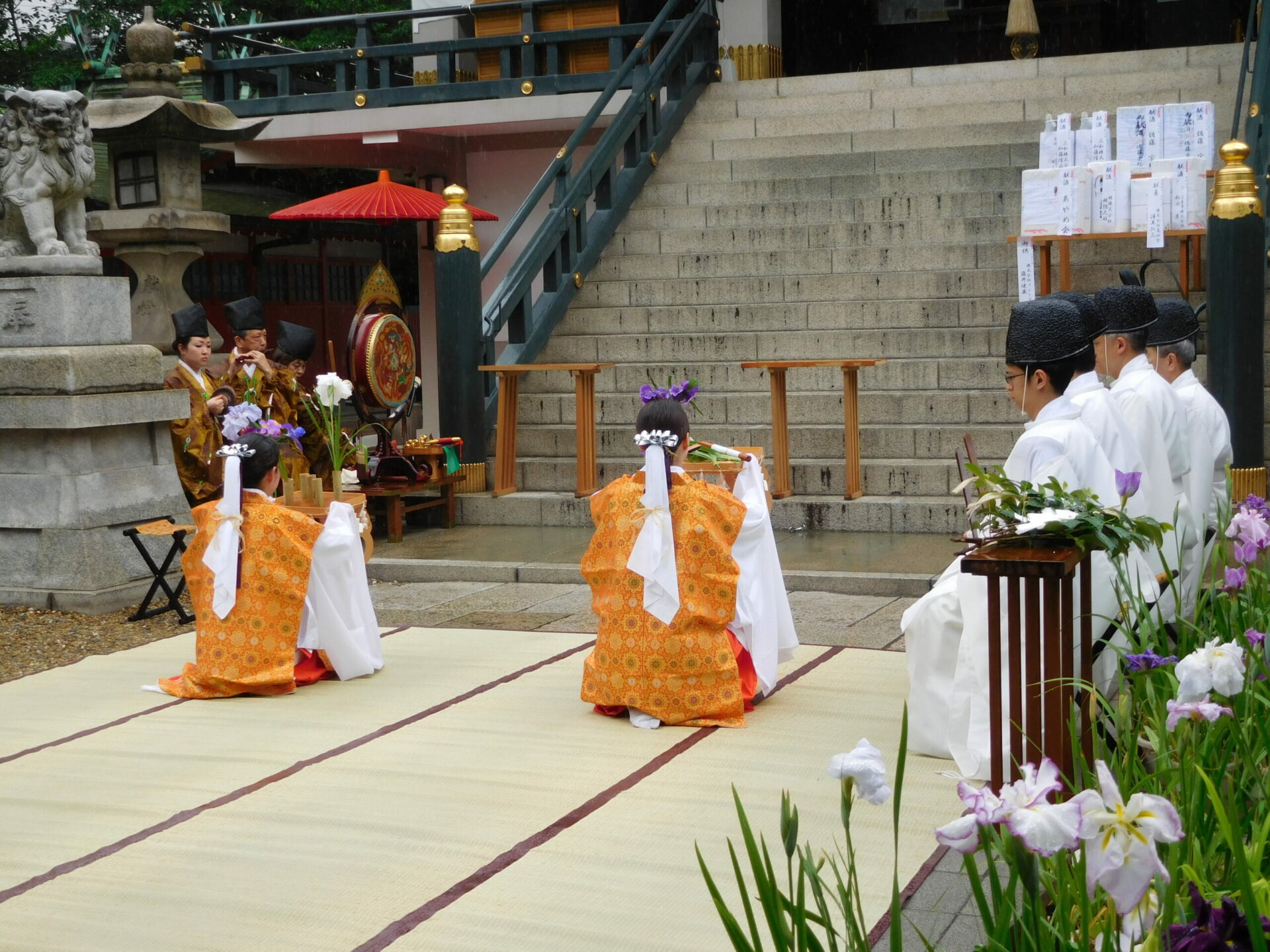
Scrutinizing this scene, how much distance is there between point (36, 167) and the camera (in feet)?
26.1

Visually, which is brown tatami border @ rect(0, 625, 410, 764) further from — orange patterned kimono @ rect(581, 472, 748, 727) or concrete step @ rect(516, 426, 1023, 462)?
concrete step @ rect(516, 426, 1023, 462)

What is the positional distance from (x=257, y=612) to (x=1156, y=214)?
612 centimetres

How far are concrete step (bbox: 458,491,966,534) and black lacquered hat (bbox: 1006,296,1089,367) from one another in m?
4.21

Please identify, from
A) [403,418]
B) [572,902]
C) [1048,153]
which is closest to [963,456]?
[1048,153]

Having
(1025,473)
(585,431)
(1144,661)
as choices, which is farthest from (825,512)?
(1144,661)

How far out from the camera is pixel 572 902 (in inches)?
149

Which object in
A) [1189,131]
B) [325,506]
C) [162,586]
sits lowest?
[162,586]

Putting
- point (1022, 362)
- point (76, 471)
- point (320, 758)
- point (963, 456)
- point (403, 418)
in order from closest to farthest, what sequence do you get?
point (1022, 362), point (320, 758), point (76, 471), point (963, 456), point (403, 418)

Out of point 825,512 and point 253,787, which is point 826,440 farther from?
point 253,787

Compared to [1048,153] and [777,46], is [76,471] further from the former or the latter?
[777,46]

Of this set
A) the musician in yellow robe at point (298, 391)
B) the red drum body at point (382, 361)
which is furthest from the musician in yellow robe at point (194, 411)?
the red drum body at point (382, 361)

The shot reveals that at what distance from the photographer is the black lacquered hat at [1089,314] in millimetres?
4559

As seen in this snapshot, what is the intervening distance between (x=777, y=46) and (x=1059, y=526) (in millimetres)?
12273

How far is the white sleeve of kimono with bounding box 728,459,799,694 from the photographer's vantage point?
554 cm
